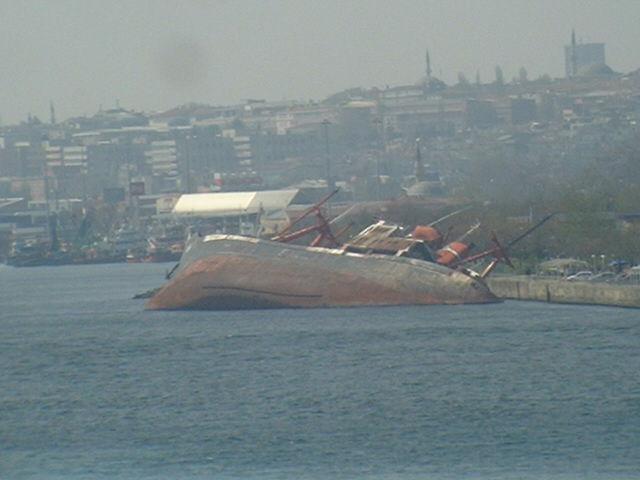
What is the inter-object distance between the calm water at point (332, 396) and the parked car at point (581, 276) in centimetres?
522

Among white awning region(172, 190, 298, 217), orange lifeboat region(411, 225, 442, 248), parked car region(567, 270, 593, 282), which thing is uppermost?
orange lifeboat region(411, 225, 442, 248)

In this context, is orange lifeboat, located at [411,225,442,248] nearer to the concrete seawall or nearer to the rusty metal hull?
the concrete seawall

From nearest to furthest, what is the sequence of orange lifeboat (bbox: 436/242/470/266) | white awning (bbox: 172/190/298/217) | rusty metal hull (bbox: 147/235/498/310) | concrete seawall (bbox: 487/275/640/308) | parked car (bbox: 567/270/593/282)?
concrete seawall (bbox: 487/275/640/308), rusty metal hull (bbox: 147/235/498/310), orange lifeboat (bbox: 436/242/470/266), parked car (bbox: 567/270/593/282), white awning (bbox: 172/190/298/217)

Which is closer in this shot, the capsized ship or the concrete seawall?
the concrete seawall

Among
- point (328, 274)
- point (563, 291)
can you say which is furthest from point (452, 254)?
point (328, 274)

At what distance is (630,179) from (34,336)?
55.1m

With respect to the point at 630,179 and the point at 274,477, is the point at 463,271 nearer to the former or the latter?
the point at 274,477

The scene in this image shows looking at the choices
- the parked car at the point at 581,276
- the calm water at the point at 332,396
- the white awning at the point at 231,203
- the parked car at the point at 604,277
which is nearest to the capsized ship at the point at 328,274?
the calm water at the point at 332,396

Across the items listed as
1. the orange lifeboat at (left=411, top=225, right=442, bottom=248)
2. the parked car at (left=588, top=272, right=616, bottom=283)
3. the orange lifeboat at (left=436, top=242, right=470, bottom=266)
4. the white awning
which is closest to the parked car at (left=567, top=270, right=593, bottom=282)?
the parked car at (left=588, top=272, right=616, bottom=283)

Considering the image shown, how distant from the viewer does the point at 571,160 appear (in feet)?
500

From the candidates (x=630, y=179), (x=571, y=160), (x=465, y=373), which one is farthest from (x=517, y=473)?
(x=571, y=160)

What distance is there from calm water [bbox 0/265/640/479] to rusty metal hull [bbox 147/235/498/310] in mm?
973

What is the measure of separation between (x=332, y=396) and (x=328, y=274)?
77.6 ft

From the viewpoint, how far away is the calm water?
34719mm
